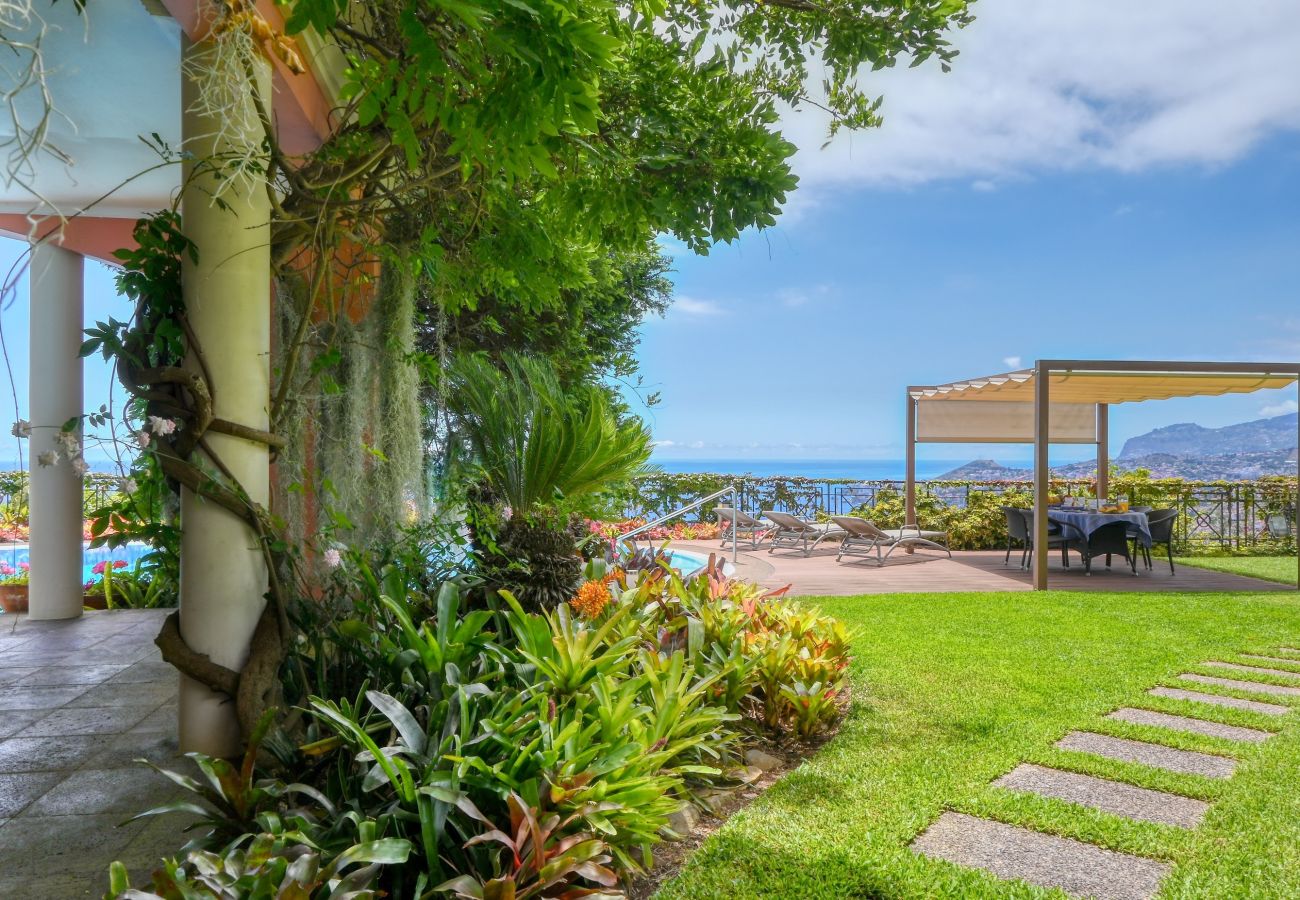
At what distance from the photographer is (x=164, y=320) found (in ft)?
7.63

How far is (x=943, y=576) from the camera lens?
27.6 ft

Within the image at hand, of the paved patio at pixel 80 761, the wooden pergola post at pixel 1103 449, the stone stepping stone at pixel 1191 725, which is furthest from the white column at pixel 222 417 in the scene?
the wooden pergola post at pixel 1103 449

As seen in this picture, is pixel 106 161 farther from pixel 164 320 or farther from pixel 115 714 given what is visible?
pixel 115 714

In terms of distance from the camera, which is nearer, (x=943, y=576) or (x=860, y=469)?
(x=943, y=576)

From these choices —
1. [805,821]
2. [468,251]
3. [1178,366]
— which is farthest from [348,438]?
[1178,366]

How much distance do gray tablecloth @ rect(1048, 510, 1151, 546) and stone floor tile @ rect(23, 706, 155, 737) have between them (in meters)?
8.83

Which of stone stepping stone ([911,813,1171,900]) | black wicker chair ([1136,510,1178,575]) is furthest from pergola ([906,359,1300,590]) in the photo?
stone stepping stone ([911,813,1171,900])

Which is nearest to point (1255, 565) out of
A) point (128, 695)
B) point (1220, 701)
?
point (1220, 701)

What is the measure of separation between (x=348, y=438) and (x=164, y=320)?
990mm

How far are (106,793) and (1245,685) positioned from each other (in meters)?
5.22

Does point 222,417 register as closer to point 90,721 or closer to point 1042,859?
point 90,721

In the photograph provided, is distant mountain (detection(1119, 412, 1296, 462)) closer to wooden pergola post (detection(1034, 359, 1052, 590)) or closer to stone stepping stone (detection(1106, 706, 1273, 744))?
wooden pergola post (detection(1034, 359, 1052, 590))

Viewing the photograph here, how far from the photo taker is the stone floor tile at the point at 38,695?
10.7ft

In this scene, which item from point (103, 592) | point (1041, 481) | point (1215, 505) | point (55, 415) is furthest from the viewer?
point (1215, 505)
